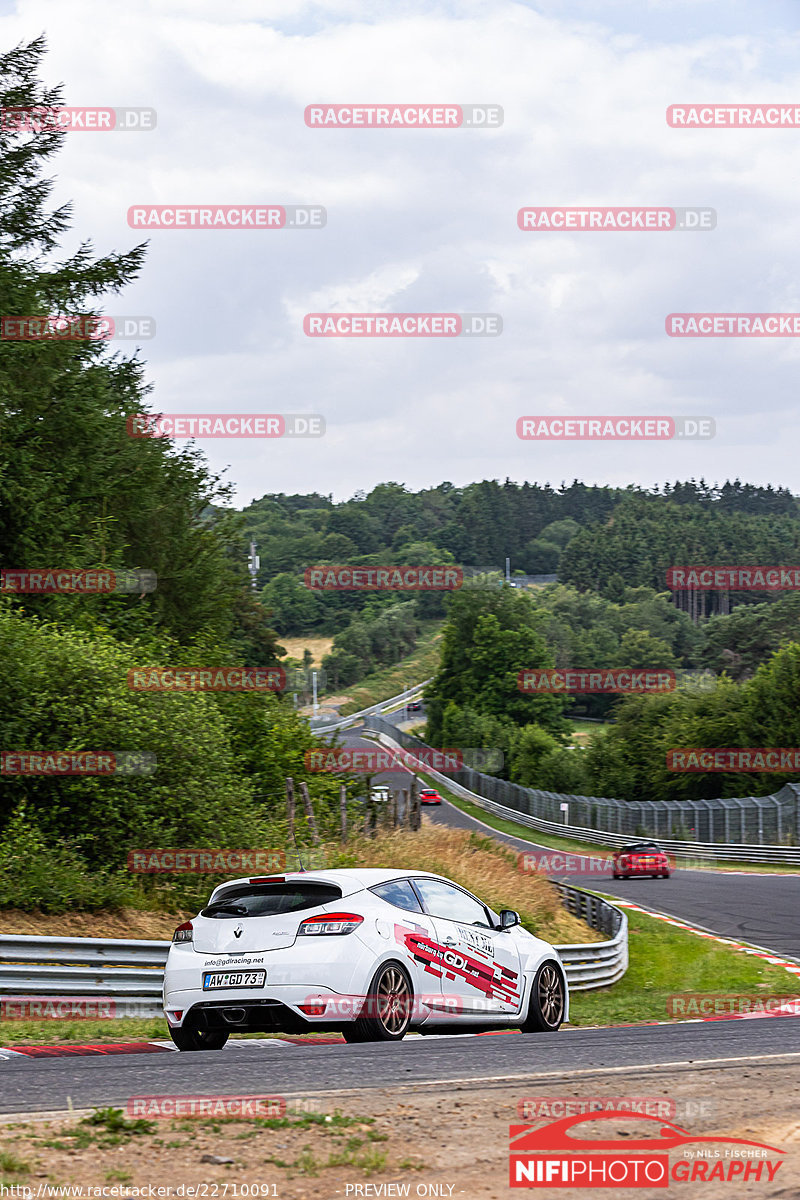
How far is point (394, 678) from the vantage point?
168 meters

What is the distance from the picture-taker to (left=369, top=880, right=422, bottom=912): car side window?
9.66 metres

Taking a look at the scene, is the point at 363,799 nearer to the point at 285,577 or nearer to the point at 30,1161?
the point at 30,1161

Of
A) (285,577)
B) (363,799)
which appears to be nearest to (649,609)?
(285,577)

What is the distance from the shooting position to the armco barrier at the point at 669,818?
45.0 m

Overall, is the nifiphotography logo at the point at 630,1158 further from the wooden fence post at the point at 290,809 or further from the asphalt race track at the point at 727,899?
the asphalt race track at the point at 727,899

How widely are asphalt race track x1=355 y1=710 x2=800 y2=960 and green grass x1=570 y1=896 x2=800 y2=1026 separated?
3.37 ft

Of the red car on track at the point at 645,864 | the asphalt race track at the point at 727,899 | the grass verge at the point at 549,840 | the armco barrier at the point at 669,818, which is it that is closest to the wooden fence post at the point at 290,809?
the asphalt race track at the point at 727,899

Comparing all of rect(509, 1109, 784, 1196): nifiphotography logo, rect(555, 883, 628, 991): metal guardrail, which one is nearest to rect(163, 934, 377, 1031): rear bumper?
rect(509, 1109, 784, 1196): nifiphotography logo

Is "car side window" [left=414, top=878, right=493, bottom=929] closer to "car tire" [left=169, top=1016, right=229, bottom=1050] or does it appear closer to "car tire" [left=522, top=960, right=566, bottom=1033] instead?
"car tire" [left=522, top=960, right=566, bottom=1033]

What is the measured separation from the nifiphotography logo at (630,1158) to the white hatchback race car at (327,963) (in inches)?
126

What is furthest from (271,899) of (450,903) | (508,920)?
(508,920)

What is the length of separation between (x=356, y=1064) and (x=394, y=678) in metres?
160

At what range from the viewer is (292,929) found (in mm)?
9078

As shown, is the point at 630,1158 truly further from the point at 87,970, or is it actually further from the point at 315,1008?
the point at 87,970
